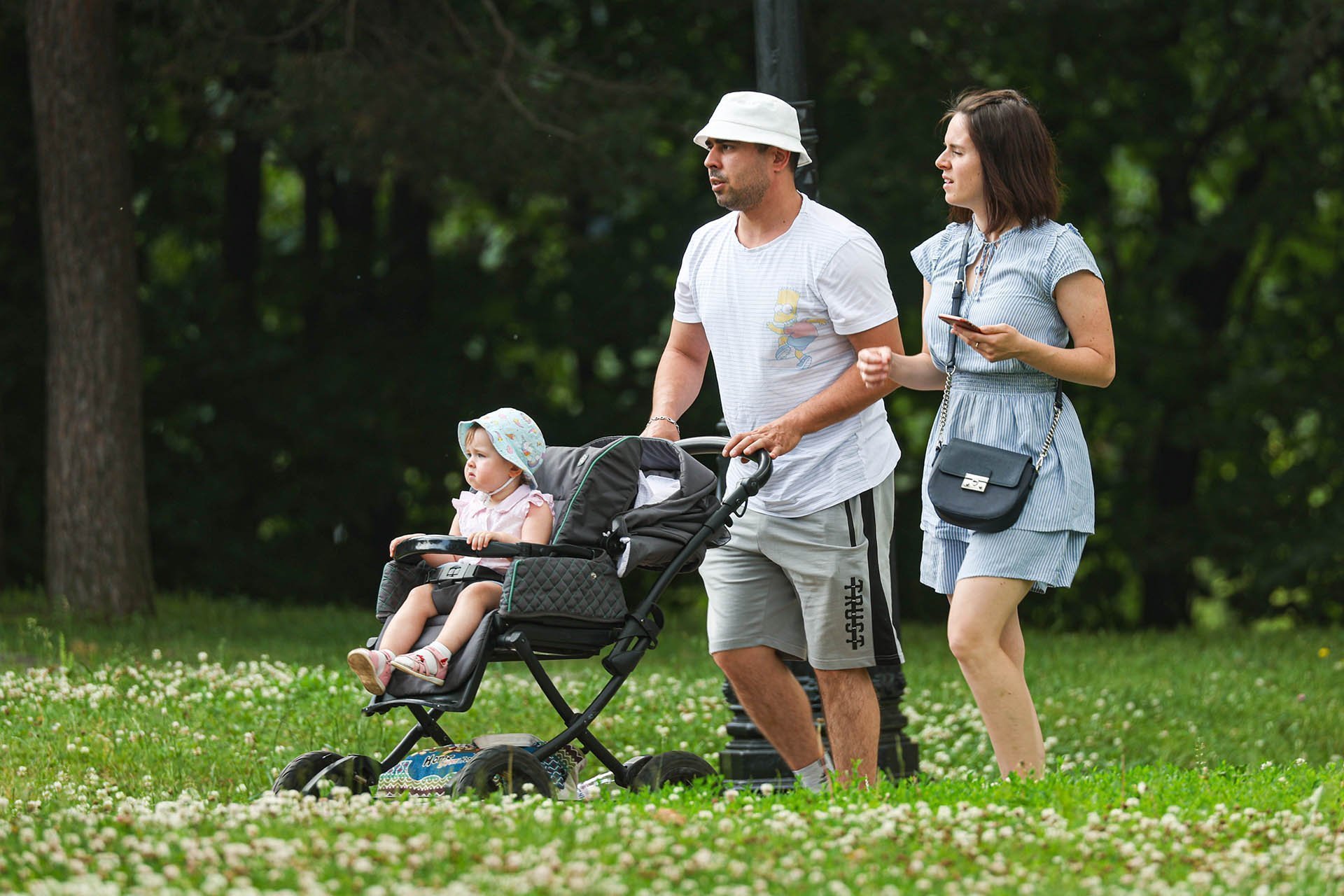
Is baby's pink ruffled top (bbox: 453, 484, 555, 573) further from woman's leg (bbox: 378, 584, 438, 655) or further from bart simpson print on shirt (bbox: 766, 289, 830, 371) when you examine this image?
bart simpson print on shirt (bbox: 766, 289, 830, 371)

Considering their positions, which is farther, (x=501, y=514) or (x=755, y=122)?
(x=755, y=122)

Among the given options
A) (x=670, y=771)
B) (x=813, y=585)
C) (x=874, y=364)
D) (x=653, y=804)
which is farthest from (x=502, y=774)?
(x=874, y=364)

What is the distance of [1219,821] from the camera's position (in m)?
4.37

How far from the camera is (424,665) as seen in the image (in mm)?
4746

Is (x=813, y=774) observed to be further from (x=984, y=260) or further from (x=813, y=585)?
(x=984, y=260)

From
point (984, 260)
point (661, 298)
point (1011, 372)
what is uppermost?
point (661, 298)

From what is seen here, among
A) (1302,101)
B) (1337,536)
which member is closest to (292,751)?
(1337,536)

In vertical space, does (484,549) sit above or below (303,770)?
above

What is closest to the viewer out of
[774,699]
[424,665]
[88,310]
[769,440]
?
[424,665]

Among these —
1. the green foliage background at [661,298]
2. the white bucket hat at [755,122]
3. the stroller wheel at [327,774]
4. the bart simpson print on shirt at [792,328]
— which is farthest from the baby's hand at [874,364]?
the green foliage background at [661,298]

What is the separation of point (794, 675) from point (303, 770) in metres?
2.29

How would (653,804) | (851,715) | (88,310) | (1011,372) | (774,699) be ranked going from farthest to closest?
(88,310) → (774,699) → (851,715) → (1011,372) → (653,804)

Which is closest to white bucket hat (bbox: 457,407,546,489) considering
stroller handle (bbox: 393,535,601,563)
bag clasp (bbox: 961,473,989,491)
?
stroller handle (bbox: 393,535,601,563)

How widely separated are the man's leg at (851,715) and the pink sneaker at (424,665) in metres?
1.30
